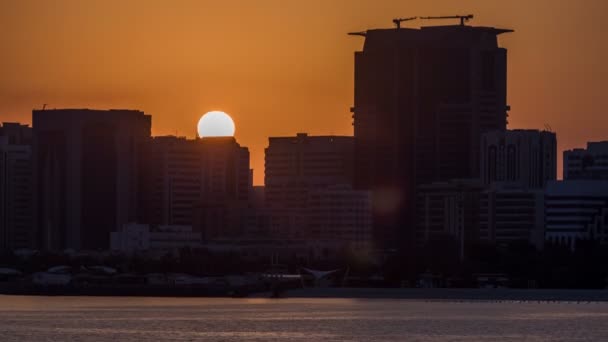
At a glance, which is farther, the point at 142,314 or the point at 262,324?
the point at 142,314

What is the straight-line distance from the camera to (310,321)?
15762cm

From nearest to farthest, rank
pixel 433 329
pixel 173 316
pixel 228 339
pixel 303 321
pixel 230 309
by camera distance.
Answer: pixel 228 339 → pixel 433 329 → pixel 303 321 → pixel 173 316 → pixel 230 309

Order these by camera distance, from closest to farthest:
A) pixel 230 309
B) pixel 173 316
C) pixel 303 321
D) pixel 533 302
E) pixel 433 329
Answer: pixel 433 329 → pixel 303 321 → pixel 173 316 → pixel 230 309 → pixel 533 302

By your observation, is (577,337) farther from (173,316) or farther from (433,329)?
(173,316)

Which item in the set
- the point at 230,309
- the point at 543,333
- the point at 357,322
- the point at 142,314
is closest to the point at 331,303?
the point at 230,309

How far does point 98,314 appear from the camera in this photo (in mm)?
173375

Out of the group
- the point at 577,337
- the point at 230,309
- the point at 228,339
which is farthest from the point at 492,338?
the point at 230,309

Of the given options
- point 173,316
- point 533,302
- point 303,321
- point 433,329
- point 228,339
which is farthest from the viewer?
point 533,302

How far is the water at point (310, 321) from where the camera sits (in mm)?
137250

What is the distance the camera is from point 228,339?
5241 inches

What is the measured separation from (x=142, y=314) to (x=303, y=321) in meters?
20.0

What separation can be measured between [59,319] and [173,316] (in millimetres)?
10129

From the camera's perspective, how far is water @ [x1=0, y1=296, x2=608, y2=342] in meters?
137

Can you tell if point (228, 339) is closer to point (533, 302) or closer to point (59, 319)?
point (59, 319)
